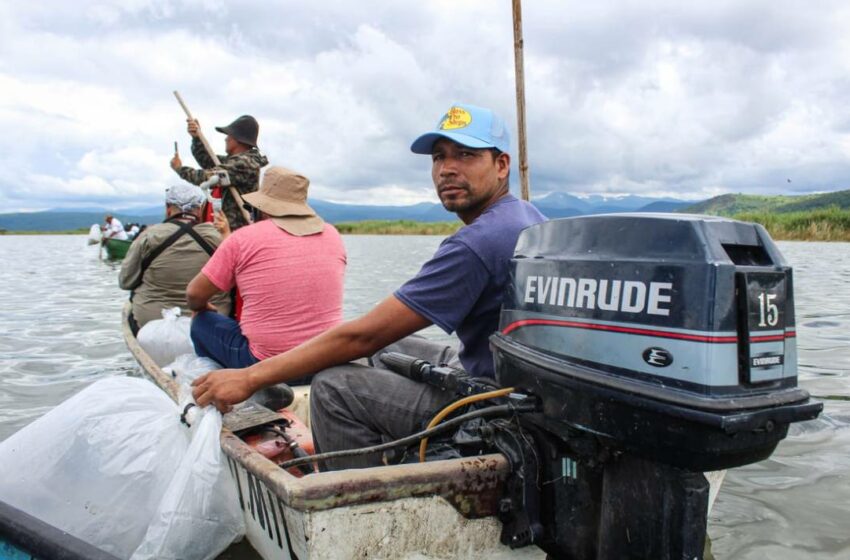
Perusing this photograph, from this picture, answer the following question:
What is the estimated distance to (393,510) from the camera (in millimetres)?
1948

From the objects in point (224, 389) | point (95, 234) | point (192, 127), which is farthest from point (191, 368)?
point (95, 234)

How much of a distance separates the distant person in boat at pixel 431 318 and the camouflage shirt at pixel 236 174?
4.53 meters

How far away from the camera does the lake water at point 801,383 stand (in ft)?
11.1

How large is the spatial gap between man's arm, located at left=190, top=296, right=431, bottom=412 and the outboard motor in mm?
476

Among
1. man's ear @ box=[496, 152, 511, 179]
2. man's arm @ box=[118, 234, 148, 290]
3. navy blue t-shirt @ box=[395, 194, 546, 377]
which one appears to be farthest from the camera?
man's arm @ box=[118, 234, 148, 290]

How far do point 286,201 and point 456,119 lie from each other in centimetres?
183

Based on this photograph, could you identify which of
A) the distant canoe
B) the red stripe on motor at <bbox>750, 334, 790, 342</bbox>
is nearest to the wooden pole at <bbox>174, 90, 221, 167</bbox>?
the red stripe on motor at <bbox>750, 334, 790, 342</bbox>

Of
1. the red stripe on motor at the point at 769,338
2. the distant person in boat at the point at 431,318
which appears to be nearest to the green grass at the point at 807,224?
the distant person in boat at the point at 431,318

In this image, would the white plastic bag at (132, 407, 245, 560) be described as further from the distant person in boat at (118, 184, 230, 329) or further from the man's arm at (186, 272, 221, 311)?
the distant person in boat at (118, 184, 230, 329)

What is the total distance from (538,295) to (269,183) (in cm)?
250

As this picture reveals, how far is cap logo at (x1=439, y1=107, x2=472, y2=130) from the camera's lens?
2.57 meters

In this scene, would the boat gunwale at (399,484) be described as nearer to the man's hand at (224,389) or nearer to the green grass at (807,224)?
the man's hand at (224,389)

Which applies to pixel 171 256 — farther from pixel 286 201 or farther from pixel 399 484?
pixel 399 484

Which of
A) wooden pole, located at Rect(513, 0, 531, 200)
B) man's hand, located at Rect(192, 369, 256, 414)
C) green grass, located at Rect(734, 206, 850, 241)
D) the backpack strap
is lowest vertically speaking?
green grass, located at Rect(734, 206, 850, 241)
